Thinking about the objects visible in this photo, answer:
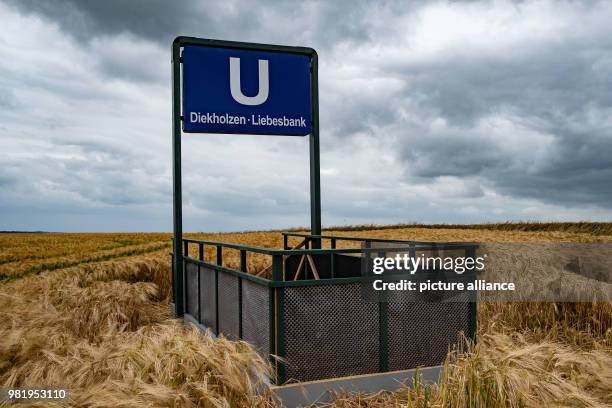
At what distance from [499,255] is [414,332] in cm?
792

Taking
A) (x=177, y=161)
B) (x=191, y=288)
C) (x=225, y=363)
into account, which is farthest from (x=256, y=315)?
(x=177, y=161)

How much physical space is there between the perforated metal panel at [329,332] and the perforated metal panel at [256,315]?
241 millimetres

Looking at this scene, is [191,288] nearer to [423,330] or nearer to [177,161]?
[177,161]

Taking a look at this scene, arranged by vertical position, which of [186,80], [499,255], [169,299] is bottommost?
[169,299]

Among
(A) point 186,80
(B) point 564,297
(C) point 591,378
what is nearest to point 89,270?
(A) point 186,80

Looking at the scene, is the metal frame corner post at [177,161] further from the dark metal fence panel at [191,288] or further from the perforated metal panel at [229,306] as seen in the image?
the perforated metal panel at [229,306]

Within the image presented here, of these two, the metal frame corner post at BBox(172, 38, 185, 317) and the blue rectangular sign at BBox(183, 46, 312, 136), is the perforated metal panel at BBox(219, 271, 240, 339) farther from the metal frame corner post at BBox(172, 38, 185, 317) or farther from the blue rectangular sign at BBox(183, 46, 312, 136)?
the blue rectangular sign at BBox(183, 46, 312, 136)

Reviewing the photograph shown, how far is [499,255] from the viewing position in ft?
44.0

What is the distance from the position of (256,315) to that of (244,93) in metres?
4.39

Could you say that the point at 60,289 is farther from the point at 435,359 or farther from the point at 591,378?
the point at 591,378

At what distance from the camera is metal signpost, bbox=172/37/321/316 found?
910 centimetres

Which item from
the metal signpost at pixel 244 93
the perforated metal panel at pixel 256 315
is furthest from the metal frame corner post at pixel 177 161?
the perforated metal panel at pixel 256 315

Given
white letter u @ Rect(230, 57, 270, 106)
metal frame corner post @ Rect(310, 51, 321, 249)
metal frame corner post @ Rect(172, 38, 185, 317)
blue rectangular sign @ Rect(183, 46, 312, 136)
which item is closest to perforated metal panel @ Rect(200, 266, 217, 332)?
metal frame corner post @ Rect(172, 38, 185, 317)

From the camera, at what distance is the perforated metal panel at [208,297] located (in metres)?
8.04
